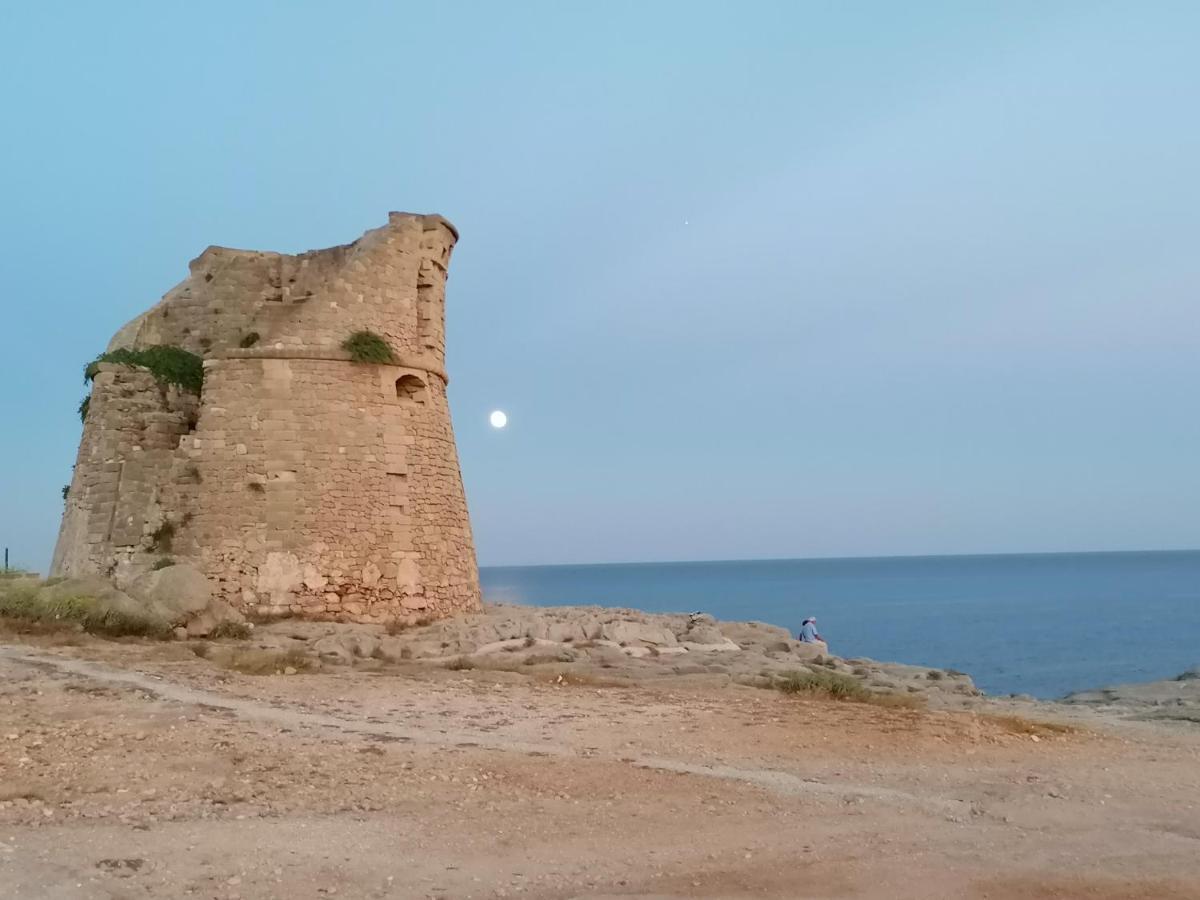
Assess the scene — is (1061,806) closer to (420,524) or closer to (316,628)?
(316,628)

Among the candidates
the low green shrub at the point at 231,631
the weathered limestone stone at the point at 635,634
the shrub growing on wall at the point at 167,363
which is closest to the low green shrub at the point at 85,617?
the low green shrub at the point at 231,631

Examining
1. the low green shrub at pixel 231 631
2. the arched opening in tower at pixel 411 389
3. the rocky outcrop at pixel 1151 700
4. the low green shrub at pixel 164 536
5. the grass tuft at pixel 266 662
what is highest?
the arched opening in tower at pixel 411 389

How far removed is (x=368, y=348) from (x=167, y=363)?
3284mm

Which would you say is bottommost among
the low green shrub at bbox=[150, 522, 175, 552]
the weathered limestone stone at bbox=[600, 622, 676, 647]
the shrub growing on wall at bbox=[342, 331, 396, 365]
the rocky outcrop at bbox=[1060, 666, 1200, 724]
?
the rocky outcrop at bbox=[1060, 666, 1200, 724]

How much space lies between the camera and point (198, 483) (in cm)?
1457

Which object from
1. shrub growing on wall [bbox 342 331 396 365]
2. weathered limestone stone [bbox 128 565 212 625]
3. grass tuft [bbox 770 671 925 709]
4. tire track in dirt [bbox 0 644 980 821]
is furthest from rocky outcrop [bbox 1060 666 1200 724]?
weathered limestone stone [bbox 128 565 212 625]

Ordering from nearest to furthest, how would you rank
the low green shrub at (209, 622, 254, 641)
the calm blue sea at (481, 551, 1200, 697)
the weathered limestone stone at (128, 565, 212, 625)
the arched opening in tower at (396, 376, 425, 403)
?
the weathered limestone stone at (128, 565, 212, 625), the low green shrub at (209, 622, 254, 641), the arched opening in tower at (396, 376, 425, 403), the calm blue sea at (481, 551, 1200, 697)

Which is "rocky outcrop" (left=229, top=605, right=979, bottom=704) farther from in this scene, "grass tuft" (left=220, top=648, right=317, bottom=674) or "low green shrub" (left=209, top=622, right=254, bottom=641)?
"grass tuft" (left=220, top=648, right=317, bottom=674)

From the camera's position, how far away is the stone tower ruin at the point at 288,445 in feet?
47.2

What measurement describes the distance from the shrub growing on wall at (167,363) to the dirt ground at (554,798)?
6.98 meters

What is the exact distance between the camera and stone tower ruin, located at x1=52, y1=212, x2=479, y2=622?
14391mm

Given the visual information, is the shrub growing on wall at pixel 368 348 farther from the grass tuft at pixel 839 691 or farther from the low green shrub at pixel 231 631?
the grass tuft at pixel 839 691

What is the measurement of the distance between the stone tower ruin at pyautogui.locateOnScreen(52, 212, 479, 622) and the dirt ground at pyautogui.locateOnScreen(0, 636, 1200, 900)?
16.2 ft

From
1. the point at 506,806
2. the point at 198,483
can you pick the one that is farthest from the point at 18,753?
the point at 198,483
